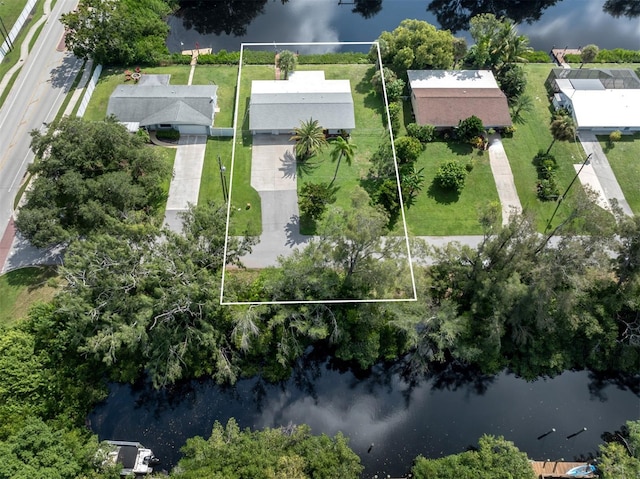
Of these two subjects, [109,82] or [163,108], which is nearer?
[163,108]

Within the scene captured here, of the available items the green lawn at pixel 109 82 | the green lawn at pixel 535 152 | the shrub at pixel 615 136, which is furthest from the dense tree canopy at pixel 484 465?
the green lawn at pixel 109 82

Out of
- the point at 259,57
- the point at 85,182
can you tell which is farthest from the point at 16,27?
the point at 85,182

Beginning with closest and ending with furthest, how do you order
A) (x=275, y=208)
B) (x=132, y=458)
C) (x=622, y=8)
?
(x=132, y=458)
(x=275, y=208)
(x=622, y=8)

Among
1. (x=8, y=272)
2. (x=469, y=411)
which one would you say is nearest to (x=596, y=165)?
(x=469, y=411)

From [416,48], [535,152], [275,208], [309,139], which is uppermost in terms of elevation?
[416,48]

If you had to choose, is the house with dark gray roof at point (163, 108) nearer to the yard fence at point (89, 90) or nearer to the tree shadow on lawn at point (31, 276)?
the yard fence at point (89, 90)

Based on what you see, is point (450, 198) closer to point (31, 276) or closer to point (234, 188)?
point (234, 188)

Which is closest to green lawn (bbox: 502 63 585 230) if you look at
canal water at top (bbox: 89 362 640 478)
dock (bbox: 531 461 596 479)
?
canal water at top (bbox: 89 362 640 478)
